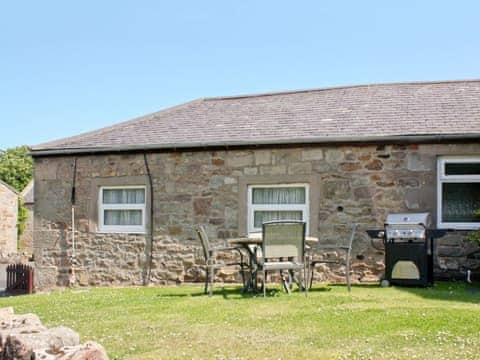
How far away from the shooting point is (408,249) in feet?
31.0

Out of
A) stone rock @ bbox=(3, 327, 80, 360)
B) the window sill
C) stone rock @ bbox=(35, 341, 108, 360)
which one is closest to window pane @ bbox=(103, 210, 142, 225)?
the window sill

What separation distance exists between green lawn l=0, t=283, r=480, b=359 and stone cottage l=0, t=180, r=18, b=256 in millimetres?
24545

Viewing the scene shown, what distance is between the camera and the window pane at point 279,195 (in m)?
11.2

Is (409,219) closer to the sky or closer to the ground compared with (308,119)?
closer to the ground

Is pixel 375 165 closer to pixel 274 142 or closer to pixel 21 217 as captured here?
pixel 274 142

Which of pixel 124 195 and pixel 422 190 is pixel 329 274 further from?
pixel 124 195

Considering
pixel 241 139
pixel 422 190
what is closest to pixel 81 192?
pixel 241 139

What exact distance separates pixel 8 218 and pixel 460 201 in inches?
1099

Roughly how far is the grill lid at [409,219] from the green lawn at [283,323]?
1.04m

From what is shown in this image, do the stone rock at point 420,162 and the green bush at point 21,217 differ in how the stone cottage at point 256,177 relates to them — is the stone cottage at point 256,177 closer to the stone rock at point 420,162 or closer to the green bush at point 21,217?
the stone rock at point 420,162

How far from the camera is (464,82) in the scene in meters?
13.4

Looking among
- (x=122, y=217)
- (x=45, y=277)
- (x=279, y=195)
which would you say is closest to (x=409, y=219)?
(x=279, y=195)

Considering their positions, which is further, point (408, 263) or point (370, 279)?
point (370, 279)

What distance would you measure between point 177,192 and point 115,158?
1604 millimetres
